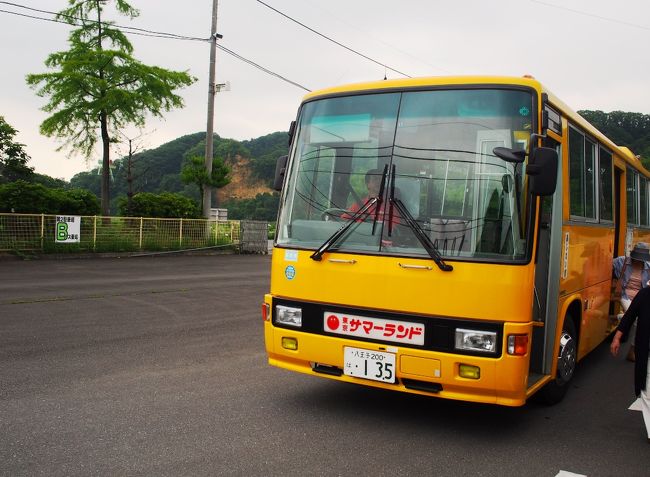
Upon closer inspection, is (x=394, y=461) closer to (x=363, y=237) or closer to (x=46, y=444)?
(x=363, y=237)

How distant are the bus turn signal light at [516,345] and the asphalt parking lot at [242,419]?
29.7 inches

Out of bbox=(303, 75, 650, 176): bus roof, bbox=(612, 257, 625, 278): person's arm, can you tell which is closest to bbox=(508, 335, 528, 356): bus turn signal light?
bbox=(303, 75, 650, 176): bus roof

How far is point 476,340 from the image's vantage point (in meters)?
4.31

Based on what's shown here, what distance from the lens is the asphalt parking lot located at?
402cm

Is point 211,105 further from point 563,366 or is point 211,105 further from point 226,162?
point 226,162

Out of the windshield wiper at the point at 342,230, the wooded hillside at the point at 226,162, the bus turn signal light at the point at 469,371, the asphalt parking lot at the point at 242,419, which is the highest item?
the wooded hillside at the point at 226,162

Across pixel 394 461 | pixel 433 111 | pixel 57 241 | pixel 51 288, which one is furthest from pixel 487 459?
pixel 57 241

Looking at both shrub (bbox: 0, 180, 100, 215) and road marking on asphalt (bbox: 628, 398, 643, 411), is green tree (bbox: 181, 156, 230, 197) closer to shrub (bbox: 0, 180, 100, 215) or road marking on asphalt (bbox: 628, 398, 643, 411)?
shrub (bbox: 0, 180, 100, 215)

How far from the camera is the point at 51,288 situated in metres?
12.8

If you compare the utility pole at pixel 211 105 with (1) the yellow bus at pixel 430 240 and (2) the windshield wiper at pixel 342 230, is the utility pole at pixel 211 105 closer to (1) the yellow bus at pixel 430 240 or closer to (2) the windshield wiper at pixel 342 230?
(1) the yellow bus at pixel 430 240

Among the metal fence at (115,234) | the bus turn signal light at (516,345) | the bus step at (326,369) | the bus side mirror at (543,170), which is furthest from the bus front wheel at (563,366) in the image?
the metal fence at (115,234)

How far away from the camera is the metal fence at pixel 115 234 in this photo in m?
19.4

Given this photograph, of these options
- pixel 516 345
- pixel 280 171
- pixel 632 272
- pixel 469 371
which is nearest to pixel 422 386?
pixel 469 371

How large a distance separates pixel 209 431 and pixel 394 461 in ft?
4.66
